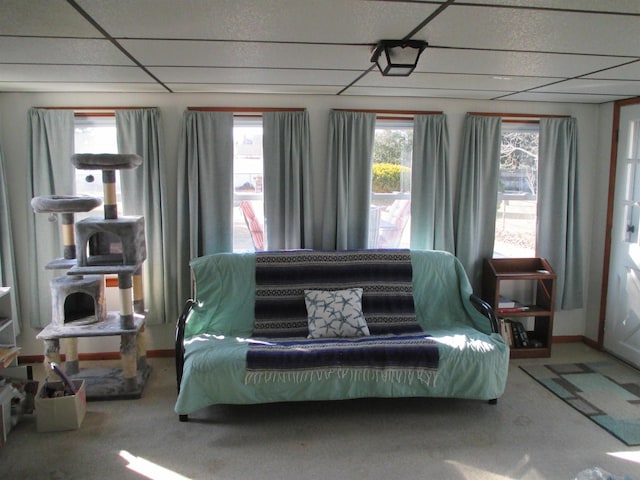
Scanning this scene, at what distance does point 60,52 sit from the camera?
224cm

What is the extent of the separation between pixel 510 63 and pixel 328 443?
2297mm

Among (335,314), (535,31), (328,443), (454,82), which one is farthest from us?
(335,314)

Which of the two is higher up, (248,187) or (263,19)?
(263,19)

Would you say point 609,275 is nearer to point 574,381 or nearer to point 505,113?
point 574,381

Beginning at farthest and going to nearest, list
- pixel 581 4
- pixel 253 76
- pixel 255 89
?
pixel 255 89 < pixel 253 76 < pixel 581 4

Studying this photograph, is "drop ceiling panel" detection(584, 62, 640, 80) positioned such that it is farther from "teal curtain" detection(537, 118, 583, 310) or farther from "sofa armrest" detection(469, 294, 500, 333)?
"sofa armrest" detection(469, 294, 500, 333)

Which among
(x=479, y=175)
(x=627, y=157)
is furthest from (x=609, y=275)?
(x=479, y=175)

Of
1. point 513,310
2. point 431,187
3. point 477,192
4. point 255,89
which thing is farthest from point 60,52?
point 513,310

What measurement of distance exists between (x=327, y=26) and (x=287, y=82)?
4.52ft

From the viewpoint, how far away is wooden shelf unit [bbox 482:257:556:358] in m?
3.88

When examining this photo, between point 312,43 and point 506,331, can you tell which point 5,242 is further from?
point 506,331

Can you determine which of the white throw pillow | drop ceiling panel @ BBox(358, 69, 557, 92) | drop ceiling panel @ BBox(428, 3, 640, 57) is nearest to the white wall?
drop ceiling panel @ BBox(358, 69, 557, 92)

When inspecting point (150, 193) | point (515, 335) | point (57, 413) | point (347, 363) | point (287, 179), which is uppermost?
point (287, 179)

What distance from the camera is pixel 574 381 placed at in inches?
138
